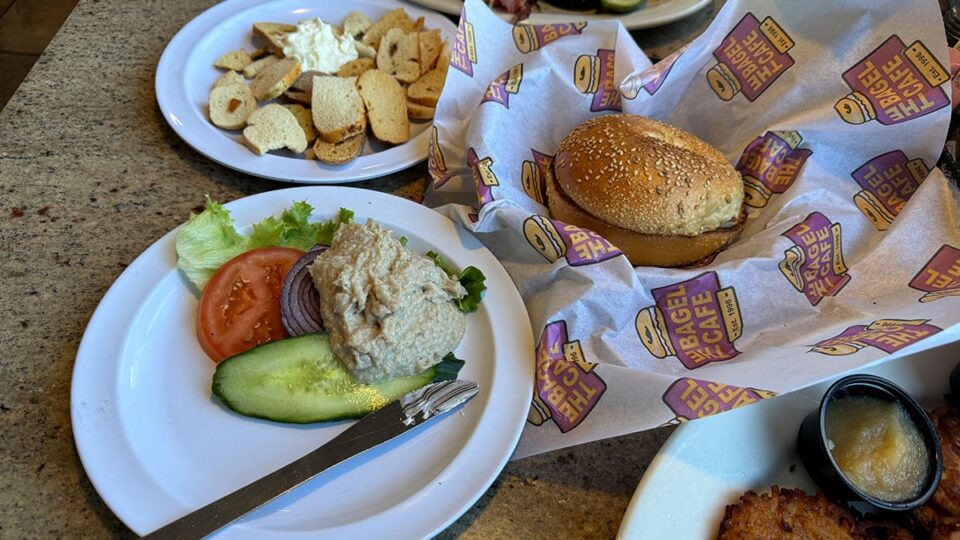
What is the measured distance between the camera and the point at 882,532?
1.14 meters

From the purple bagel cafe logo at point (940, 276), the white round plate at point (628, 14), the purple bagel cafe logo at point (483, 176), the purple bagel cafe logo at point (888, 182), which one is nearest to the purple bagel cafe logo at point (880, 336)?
the purple bagel cafe logo at point (940, 276)

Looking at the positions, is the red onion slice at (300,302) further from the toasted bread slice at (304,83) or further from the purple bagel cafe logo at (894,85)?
the purple bagel cafe logo at (894,85)

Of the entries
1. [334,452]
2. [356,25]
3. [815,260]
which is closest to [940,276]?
[815,260]

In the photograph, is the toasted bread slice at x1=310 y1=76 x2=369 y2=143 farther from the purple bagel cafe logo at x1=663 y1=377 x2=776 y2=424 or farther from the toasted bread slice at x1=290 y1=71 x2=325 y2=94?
the purple bagel cafe logo at x1=663 y1=377 x2=776 y2=424

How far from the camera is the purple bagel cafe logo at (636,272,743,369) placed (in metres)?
1.34

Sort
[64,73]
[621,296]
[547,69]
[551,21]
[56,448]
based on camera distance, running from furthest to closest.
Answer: [551,21], [64,73], [547,69], [621,296], [56,448]

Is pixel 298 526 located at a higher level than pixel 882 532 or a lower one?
lower

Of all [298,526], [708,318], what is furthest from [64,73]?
[708,318]

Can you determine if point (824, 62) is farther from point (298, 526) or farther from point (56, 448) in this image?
point (56, 448)

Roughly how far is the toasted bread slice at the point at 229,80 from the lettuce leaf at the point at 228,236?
605 mm

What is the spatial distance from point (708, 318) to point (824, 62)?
2.66ft

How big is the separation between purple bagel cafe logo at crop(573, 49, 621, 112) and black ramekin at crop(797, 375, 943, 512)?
95cm

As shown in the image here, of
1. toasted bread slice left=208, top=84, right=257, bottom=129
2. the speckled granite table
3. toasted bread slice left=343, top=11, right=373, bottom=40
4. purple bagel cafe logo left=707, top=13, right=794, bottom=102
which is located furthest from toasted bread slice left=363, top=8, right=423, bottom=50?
purple bagel cafe logo left=707, top=13, right=794, bottom=102

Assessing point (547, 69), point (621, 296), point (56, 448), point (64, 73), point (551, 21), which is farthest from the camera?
point (551, 21)
